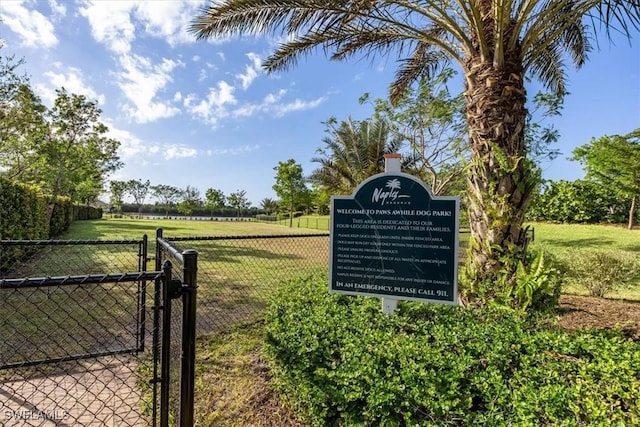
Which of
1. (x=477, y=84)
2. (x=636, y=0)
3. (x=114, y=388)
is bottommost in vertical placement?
(x=114, y=388)

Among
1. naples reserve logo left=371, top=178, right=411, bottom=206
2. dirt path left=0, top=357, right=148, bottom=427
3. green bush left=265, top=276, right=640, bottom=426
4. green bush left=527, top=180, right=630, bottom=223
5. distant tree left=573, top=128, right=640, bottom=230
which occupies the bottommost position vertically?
dirt path left=0, top=357, right=148, bottom=427

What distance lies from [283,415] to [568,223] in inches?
1081

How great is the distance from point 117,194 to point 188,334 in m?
76.3

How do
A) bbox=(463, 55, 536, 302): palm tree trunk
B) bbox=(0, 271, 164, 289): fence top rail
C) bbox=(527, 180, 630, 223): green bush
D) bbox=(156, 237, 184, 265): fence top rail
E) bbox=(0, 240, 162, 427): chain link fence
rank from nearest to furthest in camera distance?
bbox=(0, 271, 164, 289): fence top rail → bbox=(156, 237, 184, 265): fence top rail → bbox=(0, 240, 162, 427): chain link fence → bbox=(463, 55, 536, 302): palm tree trunk → bbox=(527, 180, 630, 223): green bush

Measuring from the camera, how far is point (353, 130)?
1784cm

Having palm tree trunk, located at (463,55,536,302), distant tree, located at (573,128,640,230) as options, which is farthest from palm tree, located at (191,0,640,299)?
distant tree, located at (573,128,640,230)

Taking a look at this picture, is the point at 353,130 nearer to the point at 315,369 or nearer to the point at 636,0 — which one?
the point at 636,0

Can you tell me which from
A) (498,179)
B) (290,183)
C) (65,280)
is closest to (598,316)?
(498,179)

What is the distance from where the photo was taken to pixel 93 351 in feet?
11.9

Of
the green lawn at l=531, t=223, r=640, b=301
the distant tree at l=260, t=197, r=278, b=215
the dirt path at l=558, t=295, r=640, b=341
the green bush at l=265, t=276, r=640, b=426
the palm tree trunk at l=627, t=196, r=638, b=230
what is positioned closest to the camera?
the green bush at l=265, t=276, r=640, b=426

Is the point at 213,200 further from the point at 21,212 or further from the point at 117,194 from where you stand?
the point at 21,212

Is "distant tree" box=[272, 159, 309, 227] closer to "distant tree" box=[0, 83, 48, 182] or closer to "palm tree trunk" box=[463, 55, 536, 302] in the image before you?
"distant tree" box=[0, 83, 48, 182]

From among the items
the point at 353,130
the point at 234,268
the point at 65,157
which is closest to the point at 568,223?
the point at 353,130

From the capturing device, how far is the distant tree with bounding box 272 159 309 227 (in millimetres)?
32750
